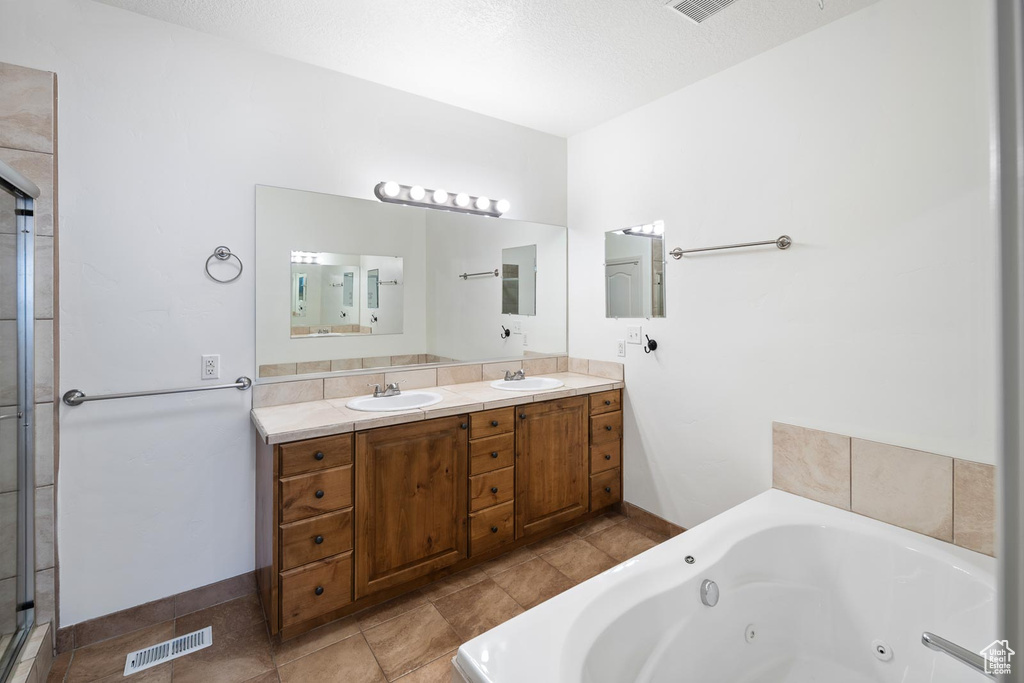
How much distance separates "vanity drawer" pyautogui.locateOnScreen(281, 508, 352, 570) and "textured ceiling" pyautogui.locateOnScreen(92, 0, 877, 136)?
2070 millimetres

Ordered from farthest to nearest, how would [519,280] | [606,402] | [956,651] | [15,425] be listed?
1. [519,280]
2. [606,402]
3. [15,425]
4. [956,651]

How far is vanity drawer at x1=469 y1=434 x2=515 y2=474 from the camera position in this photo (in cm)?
229

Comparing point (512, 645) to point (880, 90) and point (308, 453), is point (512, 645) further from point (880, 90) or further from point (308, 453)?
point (880, 90)

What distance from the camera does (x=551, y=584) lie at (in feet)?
7.35

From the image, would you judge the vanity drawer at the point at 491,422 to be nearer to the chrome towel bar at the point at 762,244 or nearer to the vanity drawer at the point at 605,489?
the vanity drawer at the point at 605,489

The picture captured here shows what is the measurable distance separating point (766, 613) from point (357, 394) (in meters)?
2.04

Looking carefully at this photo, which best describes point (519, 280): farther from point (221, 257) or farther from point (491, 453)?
point (221, 257)

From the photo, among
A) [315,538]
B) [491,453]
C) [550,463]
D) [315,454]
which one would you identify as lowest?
[315,538]

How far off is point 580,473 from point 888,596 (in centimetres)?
146

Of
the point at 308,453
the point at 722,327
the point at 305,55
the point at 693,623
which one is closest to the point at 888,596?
the point at 693,623

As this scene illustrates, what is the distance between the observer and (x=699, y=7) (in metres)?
1.83

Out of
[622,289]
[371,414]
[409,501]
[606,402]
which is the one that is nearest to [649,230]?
[622,289]

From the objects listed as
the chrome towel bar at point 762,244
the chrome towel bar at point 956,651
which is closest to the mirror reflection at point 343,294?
the chrome towel bar at point 762,244

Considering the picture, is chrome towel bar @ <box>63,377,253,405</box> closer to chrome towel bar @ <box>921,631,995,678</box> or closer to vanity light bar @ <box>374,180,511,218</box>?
vanity light bar @ <box>374,180,511,218</box>
